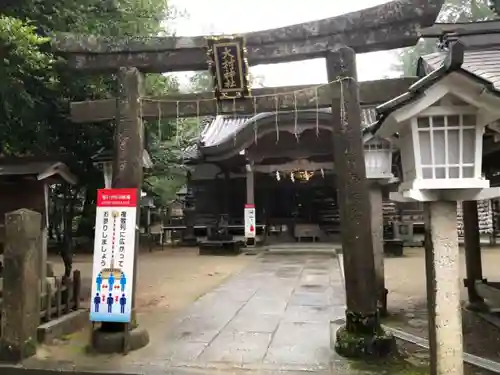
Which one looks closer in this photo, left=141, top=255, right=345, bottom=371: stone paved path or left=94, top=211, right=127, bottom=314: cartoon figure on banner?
left=141, top=255, right=345, bottom=371: stone paved path

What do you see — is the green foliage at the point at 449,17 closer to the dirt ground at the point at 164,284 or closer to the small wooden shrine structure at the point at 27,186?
the dirt ground at the point at 164,284

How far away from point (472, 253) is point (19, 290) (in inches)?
316

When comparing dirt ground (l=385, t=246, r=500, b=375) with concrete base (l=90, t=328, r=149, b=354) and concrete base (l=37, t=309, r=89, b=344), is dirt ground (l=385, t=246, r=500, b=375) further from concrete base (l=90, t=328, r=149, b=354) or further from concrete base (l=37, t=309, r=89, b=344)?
concrete base (l=37, t=309, r=89, b=344)

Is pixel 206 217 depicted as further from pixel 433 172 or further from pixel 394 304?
pixel 433 172

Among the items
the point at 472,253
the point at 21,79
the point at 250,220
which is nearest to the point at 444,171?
the point at 472,253

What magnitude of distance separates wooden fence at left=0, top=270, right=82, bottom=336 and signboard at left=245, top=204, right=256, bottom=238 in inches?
414

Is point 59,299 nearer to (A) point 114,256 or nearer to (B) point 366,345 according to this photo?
(A) point 114,256

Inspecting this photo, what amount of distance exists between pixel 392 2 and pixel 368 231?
3.00 metres

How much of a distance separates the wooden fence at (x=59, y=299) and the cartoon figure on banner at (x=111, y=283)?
1.18 meters

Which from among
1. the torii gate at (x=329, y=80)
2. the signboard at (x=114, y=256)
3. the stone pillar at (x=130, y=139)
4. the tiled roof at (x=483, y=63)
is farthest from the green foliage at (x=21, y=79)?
the tiled roof at (x=483, y=63)

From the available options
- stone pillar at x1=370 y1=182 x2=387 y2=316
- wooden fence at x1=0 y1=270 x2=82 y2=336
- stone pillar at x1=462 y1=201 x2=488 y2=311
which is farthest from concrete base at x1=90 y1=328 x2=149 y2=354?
stone pillar at x1=462 y1=201 x2=488 y2=311

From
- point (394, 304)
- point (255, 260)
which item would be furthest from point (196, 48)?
point (255, 260)

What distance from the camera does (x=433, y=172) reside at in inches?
150

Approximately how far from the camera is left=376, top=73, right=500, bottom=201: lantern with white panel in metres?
3.71
